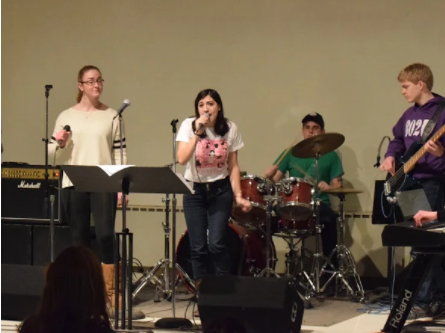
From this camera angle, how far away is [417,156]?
529 cm

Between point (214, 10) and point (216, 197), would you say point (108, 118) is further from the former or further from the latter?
point (214, 10)

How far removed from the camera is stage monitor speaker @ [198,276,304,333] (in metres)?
4.29

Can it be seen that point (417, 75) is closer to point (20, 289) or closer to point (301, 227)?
point (301, 227)

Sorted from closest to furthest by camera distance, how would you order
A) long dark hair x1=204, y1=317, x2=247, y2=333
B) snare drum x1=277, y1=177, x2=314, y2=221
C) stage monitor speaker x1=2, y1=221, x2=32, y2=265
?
1. long dark hair x1=204, y1=317, x2=247, y2=333
2. snare drum x1=277, y1=177, x2=314, y2=221
3. stage monitor speaker x1=2, y1=221, x2=32, y2=265

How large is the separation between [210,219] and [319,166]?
2.04 meters

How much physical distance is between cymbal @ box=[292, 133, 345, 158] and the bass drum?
77 centimetres

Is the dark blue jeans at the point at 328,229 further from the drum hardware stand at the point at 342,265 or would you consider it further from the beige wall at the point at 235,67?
the beige wall at the point at 235,67

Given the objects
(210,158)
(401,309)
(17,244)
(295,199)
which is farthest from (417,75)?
(17,244)

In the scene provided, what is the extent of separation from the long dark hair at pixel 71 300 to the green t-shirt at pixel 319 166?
4614mm

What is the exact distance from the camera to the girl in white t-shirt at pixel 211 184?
5.23 m

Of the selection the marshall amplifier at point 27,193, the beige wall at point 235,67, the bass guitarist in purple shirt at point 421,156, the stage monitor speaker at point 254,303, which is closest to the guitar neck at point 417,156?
the bass guitarist in purple shirt at point 421,156

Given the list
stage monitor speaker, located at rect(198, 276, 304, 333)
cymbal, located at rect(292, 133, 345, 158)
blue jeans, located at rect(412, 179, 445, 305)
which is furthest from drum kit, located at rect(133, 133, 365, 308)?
stage monitor speaker, located at rect(198, 276, 304, 333)

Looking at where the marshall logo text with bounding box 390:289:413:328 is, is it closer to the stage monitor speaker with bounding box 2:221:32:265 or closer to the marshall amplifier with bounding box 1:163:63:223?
the marshall amplifier with bounding box 1:163:63:223

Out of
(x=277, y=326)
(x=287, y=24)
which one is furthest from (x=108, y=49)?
(x=277, y=326)
